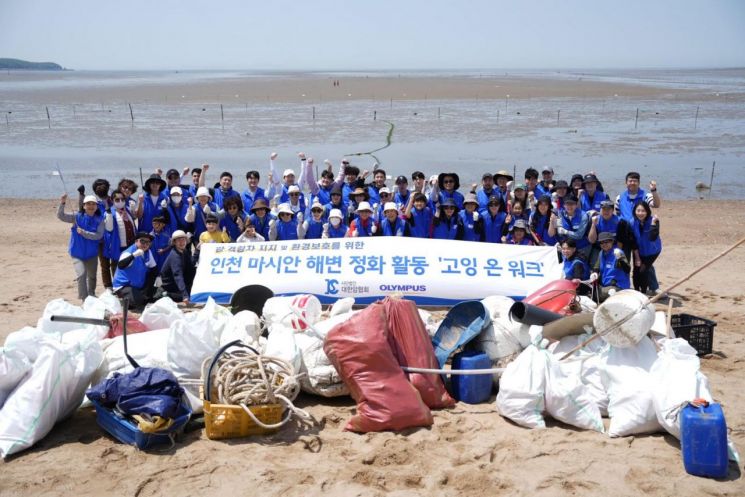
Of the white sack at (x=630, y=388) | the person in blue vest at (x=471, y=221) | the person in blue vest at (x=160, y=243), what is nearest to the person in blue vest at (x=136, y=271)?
the person in blue vest at (x=160, y=243)

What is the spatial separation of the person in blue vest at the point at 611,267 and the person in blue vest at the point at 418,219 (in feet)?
7.24

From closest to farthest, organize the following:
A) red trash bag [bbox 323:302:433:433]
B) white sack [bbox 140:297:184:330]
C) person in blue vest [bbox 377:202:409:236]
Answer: red trash bag [bbox 323:302:433:433], white sack [bbox 140:297:184:330], person in blue vest [bbox 377:202:409:236]

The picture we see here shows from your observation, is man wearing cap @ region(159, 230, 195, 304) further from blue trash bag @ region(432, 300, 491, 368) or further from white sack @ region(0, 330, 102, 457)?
blue trash bag @ region(432, 300, 491, 368)

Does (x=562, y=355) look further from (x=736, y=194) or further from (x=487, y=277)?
(x=736, y=194)

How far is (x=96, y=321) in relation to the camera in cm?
630

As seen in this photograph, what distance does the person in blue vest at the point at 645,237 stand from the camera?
8406 millimetres

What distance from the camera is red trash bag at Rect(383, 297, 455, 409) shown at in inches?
224

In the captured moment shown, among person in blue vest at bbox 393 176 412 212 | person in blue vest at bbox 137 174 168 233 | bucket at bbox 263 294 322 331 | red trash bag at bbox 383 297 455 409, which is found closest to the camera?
red trash bag at bbox 383 297 455 409

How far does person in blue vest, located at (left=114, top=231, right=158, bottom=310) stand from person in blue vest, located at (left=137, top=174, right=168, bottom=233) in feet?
2.23

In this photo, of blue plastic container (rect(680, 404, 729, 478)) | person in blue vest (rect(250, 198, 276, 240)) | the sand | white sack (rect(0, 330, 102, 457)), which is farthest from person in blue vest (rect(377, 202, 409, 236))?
blue plastic container (rect(680, 404, 729, 478))

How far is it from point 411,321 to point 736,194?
48.3 ft

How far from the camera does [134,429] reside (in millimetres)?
5078

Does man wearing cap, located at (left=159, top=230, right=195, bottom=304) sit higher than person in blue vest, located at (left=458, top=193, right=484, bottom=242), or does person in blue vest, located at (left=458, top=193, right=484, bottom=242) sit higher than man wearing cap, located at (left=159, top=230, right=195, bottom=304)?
person in blue vest, located at (left=458, top=193, right=484, bottom=242)

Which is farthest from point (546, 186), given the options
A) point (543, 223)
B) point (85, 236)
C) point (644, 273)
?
point (85, 236)
